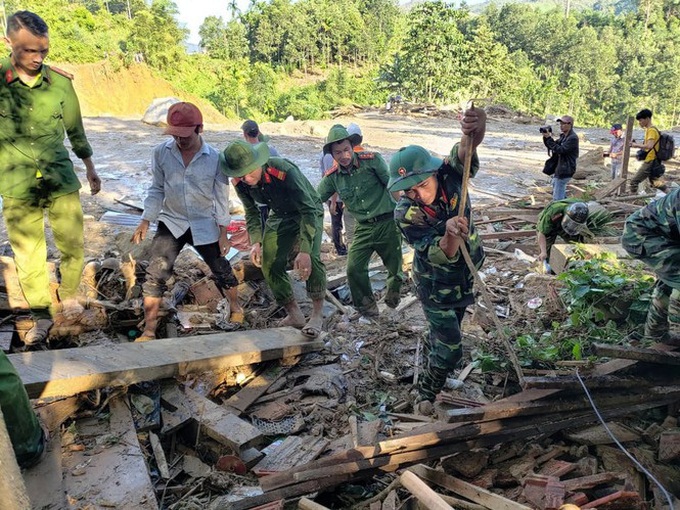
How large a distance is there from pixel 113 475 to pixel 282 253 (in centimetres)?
263

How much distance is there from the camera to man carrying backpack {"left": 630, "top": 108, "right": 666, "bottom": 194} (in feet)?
31.5

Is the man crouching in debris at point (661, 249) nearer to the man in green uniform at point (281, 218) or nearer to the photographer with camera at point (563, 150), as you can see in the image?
the man in green uniform at point (281, 218)

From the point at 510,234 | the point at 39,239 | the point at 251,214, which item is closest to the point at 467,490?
the point at 251,214

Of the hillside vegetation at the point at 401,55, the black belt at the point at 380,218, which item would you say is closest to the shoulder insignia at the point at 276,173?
the black belt at the point at 380,218

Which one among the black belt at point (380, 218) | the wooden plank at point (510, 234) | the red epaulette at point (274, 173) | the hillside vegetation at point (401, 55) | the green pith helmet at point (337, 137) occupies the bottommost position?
the wooden plank at point (510, 234)

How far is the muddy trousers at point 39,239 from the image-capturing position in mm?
4148

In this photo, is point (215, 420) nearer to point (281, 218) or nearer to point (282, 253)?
point (282, 253)

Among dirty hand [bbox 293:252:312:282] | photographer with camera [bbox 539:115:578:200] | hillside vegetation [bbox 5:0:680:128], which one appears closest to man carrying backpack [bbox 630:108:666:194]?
photographer with camera [bbox 539:115:578:200]

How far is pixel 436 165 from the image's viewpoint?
358 centimetres

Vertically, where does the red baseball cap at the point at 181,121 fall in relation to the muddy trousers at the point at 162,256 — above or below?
above

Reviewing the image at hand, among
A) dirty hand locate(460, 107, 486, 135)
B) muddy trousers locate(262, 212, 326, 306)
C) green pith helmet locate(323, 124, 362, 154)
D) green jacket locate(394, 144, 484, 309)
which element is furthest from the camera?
green pith helmet locate(323, 124, 362, 154)

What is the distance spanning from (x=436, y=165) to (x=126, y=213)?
749 cm

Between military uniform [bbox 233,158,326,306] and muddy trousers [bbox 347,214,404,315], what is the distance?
0.52m

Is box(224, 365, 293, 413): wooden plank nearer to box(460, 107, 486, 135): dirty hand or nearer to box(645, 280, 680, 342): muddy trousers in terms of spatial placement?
box(460, 107, 486, 135): dirty hand
